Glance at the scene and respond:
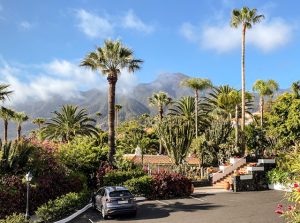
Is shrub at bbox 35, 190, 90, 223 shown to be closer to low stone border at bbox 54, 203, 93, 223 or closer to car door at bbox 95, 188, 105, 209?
low stone border at bbox 54, 203, 93, 223

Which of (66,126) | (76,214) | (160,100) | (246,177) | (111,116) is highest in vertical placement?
(160,100)

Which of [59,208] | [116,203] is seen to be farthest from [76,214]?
[116,203]

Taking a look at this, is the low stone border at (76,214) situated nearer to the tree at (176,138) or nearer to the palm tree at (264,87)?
the tree at (176,138)

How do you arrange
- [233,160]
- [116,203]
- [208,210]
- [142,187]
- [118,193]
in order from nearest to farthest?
[116,203]
[118,193]
[208,210]
[142,187]
[233,160]

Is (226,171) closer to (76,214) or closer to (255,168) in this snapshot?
(255,168)

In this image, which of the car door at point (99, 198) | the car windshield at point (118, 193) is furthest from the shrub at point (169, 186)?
the car windshield at point (118, 193)

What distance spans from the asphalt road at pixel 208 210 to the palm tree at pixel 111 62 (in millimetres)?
10140

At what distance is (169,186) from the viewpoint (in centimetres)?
2625

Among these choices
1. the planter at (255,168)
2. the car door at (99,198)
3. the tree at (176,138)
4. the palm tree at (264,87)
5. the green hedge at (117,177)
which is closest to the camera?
the car door at (99,198)

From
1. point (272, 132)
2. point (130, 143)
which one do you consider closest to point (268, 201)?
point (272, 132)

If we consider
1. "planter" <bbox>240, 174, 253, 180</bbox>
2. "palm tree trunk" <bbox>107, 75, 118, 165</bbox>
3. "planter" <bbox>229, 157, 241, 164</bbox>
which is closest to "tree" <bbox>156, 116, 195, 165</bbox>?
"planter" <bbox>229, 157, 241, 164</bbox>

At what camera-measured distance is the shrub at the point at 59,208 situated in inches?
747

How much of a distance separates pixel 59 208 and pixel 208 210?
7.78m

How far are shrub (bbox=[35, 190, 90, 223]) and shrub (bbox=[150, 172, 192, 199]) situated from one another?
17.8 feet
